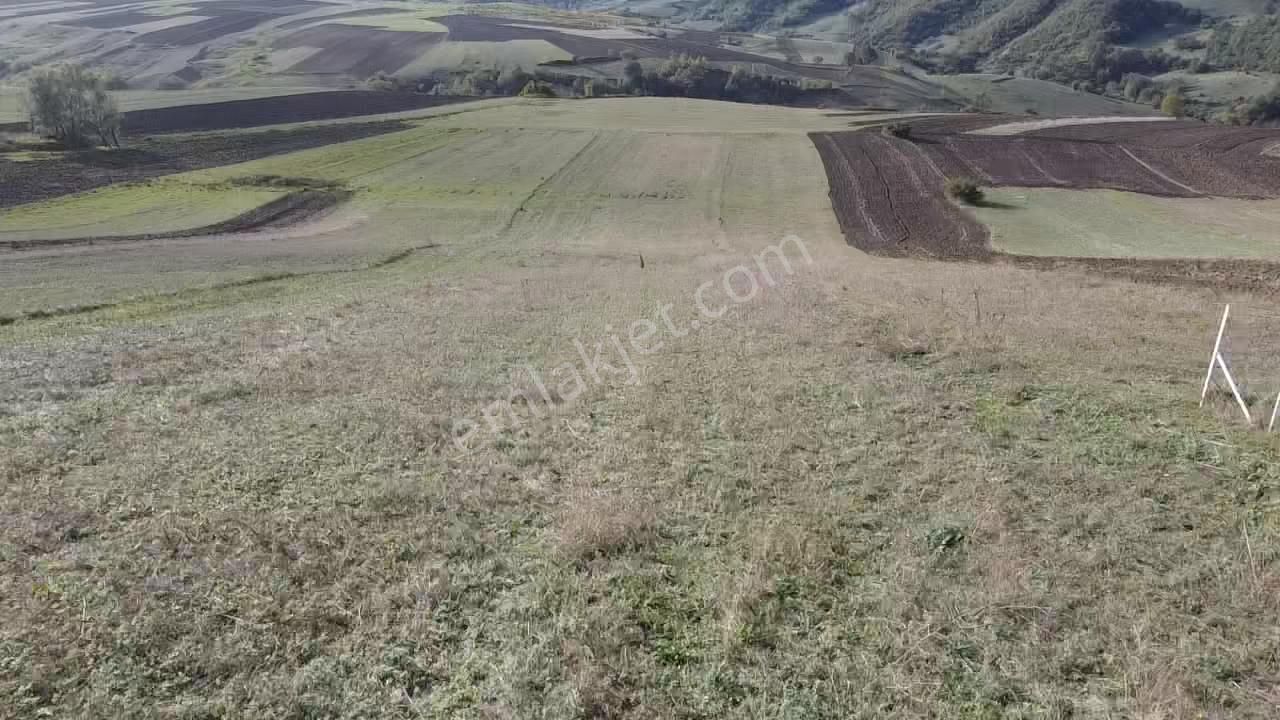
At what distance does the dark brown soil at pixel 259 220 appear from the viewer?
3328cm

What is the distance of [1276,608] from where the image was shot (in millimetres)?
6242

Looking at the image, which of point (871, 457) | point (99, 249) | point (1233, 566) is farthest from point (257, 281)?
point (1233, 566)

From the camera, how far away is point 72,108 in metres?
60.5

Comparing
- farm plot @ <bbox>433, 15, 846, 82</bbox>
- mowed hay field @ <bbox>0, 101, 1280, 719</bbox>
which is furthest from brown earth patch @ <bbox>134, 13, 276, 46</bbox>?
mowed hay field @ <bbox>0, 101, 1280, 719</bbox>

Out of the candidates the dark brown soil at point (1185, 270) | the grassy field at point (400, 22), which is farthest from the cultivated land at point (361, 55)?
the dark brown soil at point (1185, 270)

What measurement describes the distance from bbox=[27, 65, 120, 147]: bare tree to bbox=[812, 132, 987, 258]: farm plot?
213ft

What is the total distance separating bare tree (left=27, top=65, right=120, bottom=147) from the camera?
5972 centimetres

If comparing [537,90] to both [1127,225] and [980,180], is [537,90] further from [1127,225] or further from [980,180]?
[1127,225]

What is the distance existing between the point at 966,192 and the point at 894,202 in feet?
14.3

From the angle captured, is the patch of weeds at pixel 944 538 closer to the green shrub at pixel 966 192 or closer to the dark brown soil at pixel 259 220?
the dark brown soil at pixel 259 220

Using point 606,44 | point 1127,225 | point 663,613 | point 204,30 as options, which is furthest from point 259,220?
point 204,30

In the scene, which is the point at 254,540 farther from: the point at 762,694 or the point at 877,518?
the point at 877,518

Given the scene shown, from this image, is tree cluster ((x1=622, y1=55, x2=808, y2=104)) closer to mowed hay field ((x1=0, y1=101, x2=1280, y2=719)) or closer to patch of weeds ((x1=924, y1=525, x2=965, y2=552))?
mowed hay field ((x1=0, y1=101, x2=1280, y2=719))

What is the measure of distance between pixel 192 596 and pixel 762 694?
207 inches
